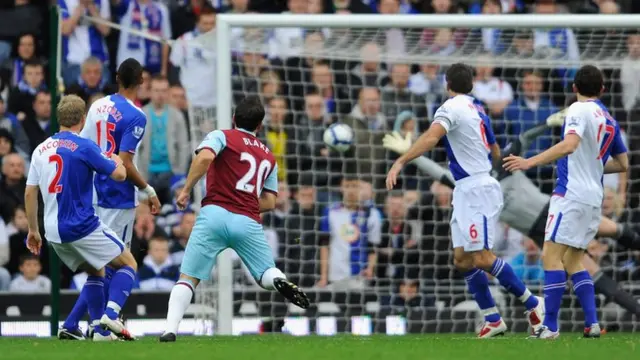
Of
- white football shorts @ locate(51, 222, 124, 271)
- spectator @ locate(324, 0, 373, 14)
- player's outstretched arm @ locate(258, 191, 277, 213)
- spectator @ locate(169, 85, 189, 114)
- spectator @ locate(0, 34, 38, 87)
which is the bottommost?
white football shorts @ locate(51, 222, 124, 271)

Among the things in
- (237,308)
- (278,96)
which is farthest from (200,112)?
(237,308)

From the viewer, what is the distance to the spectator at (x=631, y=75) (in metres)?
16.3

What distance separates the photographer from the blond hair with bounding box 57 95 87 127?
444 inches

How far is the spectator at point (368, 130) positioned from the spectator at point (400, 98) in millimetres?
116

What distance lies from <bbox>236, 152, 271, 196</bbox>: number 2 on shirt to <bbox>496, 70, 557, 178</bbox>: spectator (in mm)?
5911

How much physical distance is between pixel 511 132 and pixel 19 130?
559 centimetres

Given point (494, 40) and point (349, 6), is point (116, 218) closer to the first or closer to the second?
point (494, 40)

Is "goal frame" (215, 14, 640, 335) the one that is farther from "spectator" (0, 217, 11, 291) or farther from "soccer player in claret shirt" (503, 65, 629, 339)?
"soccer player in claret shirt" (503, 65, 629, 339)

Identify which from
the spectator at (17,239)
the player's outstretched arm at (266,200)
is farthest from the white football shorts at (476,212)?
the spectator at (17,239)

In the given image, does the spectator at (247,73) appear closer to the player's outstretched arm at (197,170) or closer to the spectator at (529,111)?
the spectator at (529,111)

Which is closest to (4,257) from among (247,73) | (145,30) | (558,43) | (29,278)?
(29,278)

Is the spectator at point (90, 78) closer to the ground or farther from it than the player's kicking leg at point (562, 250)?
farther from it

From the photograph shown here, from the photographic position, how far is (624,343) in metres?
11.1

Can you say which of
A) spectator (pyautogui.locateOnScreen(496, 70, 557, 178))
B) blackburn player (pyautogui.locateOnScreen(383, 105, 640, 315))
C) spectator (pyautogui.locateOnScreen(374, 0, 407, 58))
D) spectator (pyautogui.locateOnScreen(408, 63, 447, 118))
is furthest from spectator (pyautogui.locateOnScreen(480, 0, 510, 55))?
blackburn player (pyautogui.locateOnScreen(383, 105, 640, 315))
